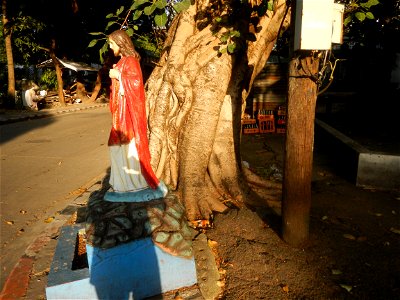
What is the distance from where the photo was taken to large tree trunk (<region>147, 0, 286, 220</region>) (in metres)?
4.76

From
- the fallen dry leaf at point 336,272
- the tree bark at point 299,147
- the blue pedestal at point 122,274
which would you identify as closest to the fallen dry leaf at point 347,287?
the fallen dry leaf at point 336,272

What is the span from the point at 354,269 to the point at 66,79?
34.2 metres

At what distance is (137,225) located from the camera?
3.03 metres

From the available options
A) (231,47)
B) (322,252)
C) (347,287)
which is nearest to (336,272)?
(347,287)

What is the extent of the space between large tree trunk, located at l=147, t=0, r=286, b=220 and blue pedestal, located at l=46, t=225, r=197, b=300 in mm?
1566

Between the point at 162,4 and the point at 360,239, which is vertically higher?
the point at 162,4

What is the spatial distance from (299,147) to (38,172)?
623 cm

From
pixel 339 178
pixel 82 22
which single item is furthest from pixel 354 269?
pixel 82 22

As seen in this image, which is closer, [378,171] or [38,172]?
[378,171]

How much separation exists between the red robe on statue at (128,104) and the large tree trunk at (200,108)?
1.69 meters

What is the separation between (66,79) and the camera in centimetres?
3294

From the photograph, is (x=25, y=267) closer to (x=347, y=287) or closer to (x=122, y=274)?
(x=122, y=274)

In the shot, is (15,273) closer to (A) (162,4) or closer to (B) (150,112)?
(B) (150,112)

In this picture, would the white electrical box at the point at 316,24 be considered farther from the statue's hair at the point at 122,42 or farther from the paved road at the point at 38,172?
the paved road at the point at 38,172
